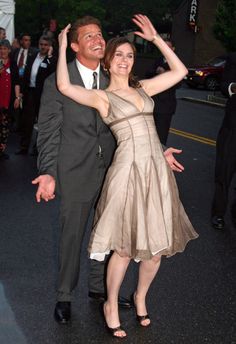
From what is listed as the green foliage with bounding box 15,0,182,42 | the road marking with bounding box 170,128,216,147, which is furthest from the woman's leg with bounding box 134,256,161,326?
the green foliage with bounding box 15,0,182,42

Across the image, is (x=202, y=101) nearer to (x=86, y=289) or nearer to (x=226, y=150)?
(x=226, y=150)

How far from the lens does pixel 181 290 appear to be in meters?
4.21

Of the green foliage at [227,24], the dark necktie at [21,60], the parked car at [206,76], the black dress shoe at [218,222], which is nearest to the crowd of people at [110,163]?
the black dress shoe at [218,222]

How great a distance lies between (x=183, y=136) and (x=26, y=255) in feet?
25.1

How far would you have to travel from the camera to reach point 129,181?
321cm

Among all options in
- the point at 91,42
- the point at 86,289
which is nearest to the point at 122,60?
the point at 91,42

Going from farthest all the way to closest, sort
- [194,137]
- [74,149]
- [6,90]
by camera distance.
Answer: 1. [194,137]
2. [6,90]
3. [74,149]

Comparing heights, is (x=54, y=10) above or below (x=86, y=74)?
below

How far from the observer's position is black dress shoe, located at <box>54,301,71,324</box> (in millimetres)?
3617

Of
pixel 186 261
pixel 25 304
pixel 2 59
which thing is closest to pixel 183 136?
pixel 2 59

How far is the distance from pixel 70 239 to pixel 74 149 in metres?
0.61

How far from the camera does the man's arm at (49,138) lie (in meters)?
3.37

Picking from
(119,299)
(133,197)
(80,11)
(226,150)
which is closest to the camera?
(133,197)

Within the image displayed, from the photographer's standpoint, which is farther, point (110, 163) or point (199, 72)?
point (199, 72)
